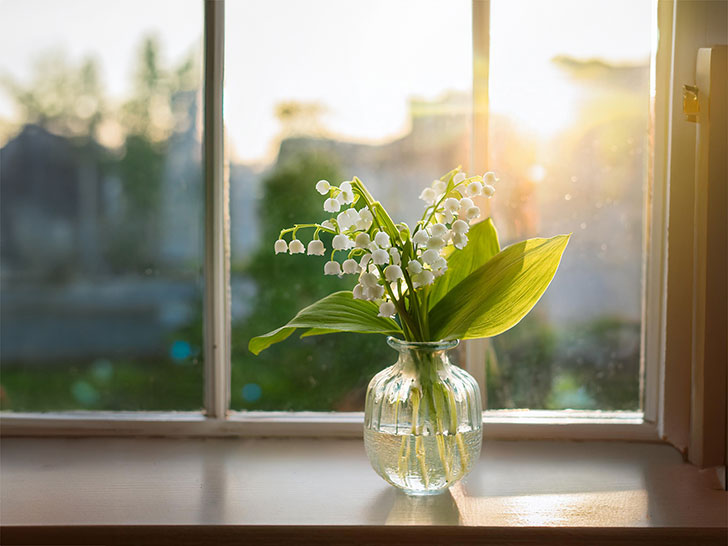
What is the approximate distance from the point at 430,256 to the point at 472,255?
0.14 metres

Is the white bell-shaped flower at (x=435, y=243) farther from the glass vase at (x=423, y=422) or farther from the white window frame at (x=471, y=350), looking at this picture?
the white window frame at (x=471, y=350)

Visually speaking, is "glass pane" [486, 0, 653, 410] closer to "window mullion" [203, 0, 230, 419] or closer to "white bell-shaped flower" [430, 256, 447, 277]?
"white bell-shaped flower" [430, 256, 447, 277]

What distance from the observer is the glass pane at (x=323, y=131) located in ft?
Answer: 3.80

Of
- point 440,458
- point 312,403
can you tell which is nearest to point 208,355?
point 312,403

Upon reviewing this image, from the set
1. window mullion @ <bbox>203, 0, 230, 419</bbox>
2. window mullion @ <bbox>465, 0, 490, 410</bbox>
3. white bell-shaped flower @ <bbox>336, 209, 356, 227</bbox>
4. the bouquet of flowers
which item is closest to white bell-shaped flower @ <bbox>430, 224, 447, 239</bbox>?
the bouquet of flowers

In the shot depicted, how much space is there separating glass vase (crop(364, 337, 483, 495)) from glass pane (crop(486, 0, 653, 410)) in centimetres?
27

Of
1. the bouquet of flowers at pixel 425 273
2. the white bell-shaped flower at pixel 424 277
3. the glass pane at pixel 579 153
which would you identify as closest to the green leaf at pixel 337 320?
the bouquet of flowers at pixel 425 273

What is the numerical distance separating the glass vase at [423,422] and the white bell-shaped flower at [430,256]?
116mm

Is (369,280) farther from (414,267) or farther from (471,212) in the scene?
(471,212)

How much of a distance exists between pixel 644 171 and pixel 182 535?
2.96 ft

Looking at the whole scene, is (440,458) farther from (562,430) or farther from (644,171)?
(644,171)

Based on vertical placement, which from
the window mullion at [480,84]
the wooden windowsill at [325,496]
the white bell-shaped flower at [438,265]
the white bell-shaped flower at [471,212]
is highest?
the window mullion at [480,84]

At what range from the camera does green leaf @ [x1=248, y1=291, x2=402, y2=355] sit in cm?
89

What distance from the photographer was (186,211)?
1.19m
